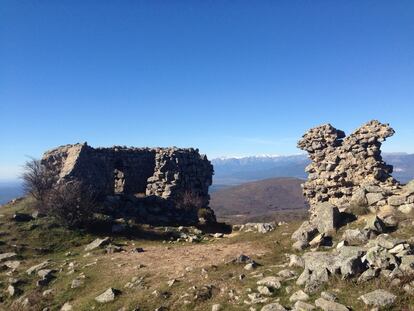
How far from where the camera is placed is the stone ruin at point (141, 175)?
128 feet

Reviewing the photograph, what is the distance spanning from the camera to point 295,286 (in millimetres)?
13398

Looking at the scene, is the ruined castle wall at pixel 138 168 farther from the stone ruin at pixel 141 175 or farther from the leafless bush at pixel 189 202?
the leafless bush at pixel 189 202

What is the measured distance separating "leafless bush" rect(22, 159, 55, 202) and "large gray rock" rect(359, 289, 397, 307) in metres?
29.9

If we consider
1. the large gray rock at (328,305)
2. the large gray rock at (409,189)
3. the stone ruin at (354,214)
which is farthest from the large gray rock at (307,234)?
the large gray rock at (328,305)

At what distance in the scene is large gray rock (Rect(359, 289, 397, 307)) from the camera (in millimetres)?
11023

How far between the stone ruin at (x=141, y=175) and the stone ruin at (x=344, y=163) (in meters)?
14.4

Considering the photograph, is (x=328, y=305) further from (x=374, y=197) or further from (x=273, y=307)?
(x=374, y=197)

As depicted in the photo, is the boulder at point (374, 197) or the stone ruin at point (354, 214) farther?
the boulder at point (374, 197)

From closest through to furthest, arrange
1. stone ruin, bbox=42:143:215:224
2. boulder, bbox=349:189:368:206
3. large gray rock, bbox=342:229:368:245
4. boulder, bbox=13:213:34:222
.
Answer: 1. large gray rock, bbox=342:229:368:245
2. boulder, bbox=349:189:368:206
3. boulder, bbox=13:213:34:222
4. stone ruin, bbox=42:143:215:224

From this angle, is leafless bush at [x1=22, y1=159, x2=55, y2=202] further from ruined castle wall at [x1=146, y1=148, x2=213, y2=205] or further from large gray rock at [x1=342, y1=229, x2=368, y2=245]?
large gray rock at [x1=342, y1=229, x2=368, y2=245]

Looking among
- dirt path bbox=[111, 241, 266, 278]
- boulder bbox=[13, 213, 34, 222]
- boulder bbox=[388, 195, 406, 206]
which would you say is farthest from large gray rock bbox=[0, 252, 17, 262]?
boulder bbox=[388, 195, 406, 206]

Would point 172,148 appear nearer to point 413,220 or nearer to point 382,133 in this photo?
point 382,133

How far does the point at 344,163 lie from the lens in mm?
28141

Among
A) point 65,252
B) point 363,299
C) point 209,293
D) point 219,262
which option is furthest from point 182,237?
point 363,299
